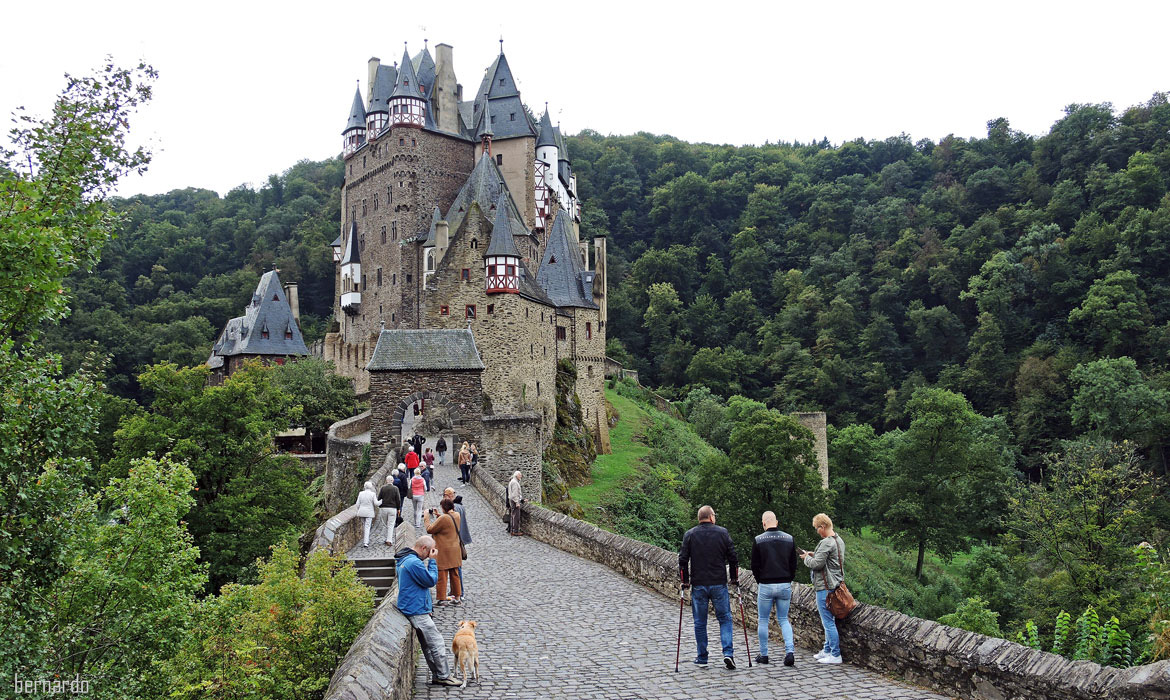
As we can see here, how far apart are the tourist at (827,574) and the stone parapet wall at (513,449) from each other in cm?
1916

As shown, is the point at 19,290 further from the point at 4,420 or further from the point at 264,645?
the point at 264,645

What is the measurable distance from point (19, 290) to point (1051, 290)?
7079cm

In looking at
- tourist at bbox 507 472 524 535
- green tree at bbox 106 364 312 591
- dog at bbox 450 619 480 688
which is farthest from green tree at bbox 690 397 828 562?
dog at bbox 450 619 480 688

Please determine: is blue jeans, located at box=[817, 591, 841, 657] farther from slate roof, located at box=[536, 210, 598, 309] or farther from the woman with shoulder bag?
slate roof, located at box=[536, 210, 598, 309]

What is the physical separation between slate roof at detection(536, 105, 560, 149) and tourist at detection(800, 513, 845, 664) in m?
50.4

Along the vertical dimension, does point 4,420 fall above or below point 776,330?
below

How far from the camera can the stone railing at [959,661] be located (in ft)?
19.1

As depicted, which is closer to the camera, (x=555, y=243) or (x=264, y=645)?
(x=264, y=645)

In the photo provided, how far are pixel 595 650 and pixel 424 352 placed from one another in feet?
63.7

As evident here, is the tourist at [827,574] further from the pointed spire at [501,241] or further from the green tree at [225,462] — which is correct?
the pointed spire at [501,241]

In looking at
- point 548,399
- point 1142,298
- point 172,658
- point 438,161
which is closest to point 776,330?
point 1142,298

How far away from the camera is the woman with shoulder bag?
26.3ft

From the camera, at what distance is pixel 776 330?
7888cm

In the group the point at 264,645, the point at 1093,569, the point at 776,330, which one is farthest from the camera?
the point at 776,330
